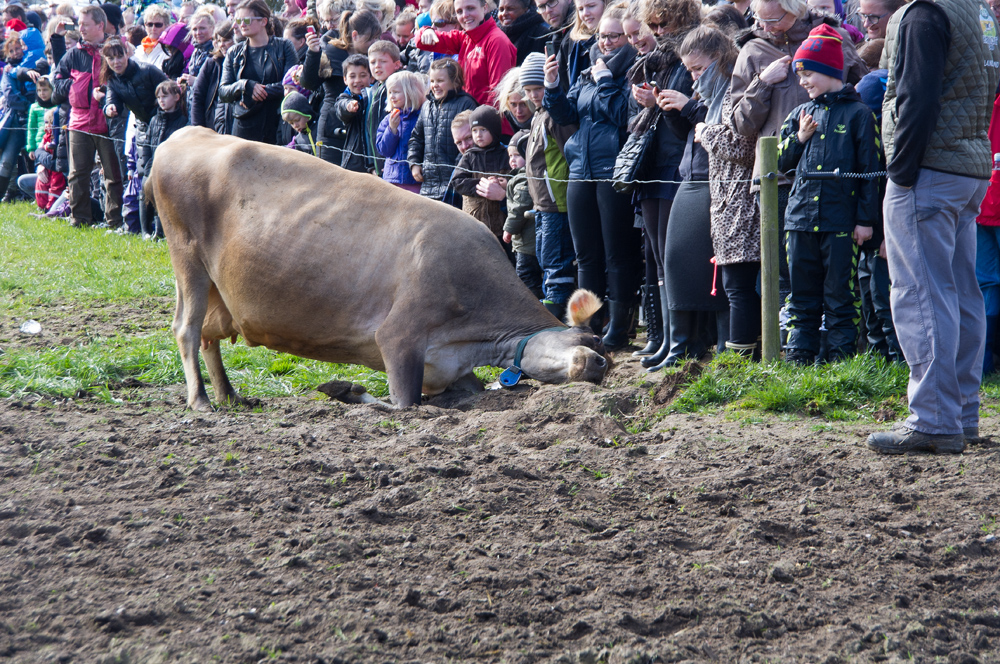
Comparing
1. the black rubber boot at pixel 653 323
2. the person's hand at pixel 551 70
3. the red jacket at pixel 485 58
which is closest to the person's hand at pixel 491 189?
the red jacket at pixel 485 58

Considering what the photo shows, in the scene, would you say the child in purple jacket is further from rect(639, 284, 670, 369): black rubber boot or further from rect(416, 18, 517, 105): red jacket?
rect(639, 284, 670, 369): black rubber boot

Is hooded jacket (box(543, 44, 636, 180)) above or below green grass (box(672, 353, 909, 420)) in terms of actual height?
above

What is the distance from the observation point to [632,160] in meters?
6.65

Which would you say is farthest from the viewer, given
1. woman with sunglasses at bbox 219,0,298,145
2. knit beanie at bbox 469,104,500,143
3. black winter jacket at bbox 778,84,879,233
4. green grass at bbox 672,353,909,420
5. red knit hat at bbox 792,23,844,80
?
woman with sunglasses at bbox 219,0,298,145

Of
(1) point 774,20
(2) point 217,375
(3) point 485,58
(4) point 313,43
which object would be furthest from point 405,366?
(4) point 313,43

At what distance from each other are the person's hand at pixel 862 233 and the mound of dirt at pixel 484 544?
1.32 m

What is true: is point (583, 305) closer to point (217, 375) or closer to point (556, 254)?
point (556, 254)

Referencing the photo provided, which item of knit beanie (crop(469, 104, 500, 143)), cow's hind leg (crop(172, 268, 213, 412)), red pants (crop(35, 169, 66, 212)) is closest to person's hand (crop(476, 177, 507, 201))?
knit beanie (crop(469, 104, 500, 143))

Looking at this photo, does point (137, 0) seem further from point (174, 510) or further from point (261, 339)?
point (174, 510)

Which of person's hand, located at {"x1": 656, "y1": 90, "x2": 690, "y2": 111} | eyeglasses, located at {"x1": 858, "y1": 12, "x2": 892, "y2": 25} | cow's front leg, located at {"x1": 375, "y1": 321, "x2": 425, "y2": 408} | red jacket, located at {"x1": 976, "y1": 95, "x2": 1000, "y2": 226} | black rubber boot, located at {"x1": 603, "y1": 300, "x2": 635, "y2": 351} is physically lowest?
black rubber boot, located at {"x1": 603, "y1": 300, "x2": 635, "y2": 351}

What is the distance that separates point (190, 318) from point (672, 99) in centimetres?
331

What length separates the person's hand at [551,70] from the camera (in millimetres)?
7160

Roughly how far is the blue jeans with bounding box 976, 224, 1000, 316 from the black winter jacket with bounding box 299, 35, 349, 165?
241 inches

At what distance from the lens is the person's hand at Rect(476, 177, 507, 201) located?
8.12m
